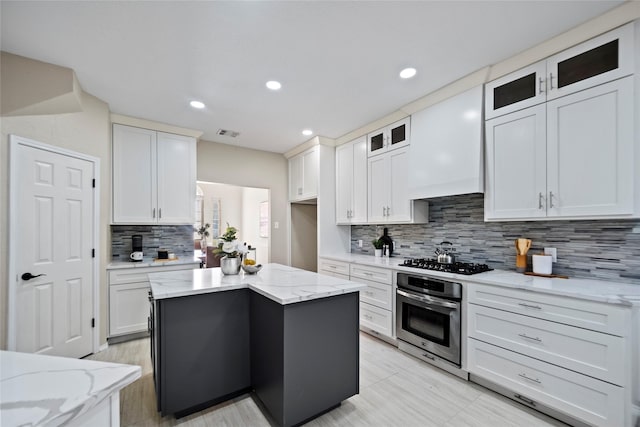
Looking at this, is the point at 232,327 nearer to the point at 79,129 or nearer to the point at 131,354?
the point at 131,354

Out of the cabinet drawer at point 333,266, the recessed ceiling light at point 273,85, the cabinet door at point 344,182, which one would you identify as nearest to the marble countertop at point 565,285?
the cabinet drawer at point 333,266

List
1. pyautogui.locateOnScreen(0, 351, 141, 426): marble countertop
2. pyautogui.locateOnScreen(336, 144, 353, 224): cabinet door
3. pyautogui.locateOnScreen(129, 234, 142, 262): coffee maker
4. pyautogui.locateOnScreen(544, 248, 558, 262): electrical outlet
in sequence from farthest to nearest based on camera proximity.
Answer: pyautogui.locateOnScreen(336, 144, 353, 224): cabinet door
pyautogui.locateOnScreen(129, 234, 142, 262): coffee maker
pyautogui.locateOnScreen(544, 248, 558, 262): electrical outlet
pyautogui.locateOnScreen(0, 351, 141, 426): marble countertop

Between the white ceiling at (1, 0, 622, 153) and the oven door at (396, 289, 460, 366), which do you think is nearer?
the white ceiling at (1, 0, 622, 153)

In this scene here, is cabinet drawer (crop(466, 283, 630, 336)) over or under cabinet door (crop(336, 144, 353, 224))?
under

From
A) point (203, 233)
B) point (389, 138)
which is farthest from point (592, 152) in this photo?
point (203, 233)

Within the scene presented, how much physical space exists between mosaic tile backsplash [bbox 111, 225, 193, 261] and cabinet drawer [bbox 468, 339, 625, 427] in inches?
153

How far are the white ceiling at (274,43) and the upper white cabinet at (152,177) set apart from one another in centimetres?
55

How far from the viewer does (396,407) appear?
211 centimetres

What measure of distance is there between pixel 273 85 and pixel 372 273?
2383mm

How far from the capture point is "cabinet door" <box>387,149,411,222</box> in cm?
334

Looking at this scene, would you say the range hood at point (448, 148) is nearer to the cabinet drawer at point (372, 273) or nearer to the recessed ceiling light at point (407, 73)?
the recessed ceiling light at point (407, 73)

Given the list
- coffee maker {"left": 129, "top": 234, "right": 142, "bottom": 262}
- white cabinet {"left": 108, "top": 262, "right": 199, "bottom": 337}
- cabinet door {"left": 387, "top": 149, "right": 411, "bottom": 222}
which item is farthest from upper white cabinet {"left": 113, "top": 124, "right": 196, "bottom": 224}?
cabinet door {"left": 387, "top": 149, "right": 411, "bottom": 222}

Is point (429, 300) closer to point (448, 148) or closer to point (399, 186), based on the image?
point (399, 186)

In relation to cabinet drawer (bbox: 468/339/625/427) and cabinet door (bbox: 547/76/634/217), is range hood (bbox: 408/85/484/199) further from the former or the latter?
cabinet drawer (bbox: 468/339/625/427)
